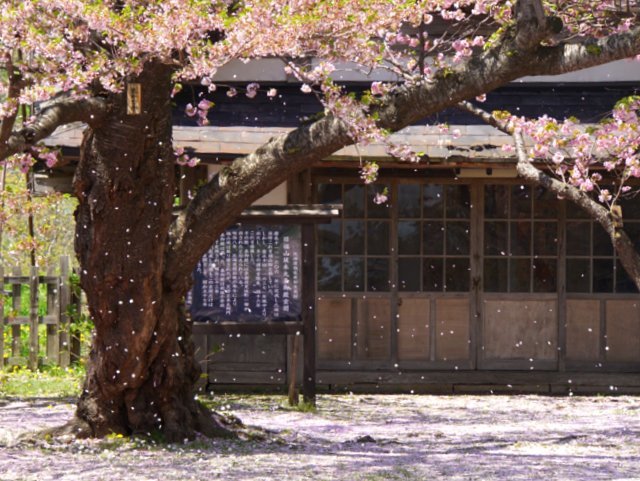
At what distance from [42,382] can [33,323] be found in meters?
1.22

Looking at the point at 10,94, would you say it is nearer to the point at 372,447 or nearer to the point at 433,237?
the point at 372,447

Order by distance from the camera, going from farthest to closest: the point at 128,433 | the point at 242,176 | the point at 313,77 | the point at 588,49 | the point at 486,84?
1. the point at 313,77
2. the point at 128,433
3. the point at 242,176
4. the point at 486,84
5. the point at 588,49

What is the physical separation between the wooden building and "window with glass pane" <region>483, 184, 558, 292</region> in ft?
0.04

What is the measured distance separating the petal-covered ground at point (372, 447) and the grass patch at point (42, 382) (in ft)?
2.65

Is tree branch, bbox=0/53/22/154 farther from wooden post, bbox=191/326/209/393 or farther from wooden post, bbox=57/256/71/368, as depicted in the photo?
wooden post, bbox=57/256/71/368

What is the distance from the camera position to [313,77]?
31.8ft

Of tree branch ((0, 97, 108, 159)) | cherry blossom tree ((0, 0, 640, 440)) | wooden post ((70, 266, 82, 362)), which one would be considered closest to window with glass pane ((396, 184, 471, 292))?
wooden post ((70, 266, 82, 362))

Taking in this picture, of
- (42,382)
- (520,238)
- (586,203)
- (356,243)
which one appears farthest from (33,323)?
(586,203)

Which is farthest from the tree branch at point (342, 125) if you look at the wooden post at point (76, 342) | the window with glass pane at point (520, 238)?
→ the wooden post at point (76, 342)

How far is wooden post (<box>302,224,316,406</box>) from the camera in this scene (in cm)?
1169

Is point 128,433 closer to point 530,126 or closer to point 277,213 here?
point 277,213

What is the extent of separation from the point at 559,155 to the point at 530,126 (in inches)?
15.2

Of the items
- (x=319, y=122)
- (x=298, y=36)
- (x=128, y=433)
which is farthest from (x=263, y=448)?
(x=298, y=36)

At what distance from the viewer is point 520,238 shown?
14.1 m
